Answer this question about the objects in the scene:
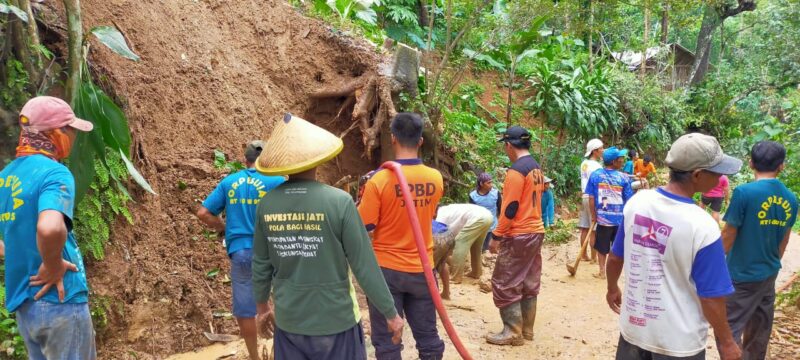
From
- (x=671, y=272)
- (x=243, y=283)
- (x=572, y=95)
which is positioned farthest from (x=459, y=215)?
(x=572, y=95)

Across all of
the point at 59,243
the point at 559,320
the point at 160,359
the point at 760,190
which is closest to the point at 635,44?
the point at 559,320

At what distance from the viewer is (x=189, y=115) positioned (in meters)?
7.05

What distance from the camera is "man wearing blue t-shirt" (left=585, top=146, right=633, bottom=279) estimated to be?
7363 millimetres

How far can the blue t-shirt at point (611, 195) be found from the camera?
7.36 meters

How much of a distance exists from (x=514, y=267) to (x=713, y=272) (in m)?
2.63

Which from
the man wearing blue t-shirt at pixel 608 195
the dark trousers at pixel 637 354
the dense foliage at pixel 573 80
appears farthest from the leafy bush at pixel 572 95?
the dark trousers at pixel 637 354

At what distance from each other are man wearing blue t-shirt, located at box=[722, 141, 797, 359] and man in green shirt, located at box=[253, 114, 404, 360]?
2617 mm

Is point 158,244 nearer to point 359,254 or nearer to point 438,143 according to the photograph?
point 359,254

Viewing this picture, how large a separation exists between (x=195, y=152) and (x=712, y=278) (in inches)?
228

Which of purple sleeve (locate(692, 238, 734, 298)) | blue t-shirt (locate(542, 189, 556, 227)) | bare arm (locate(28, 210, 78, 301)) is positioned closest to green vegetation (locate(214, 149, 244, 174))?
bare arm (locate(28, 210, 78, 301))

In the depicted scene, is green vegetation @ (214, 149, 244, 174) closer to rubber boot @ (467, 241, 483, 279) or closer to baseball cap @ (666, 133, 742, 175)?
rubber boot @ (467, 241, 483, 279)

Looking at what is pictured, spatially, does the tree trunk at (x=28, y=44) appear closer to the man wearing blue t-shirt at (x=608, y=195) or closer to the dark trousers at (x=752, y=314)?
the dark trousers at (x=752, y=314)

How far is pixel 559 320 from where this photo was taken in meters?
6.38

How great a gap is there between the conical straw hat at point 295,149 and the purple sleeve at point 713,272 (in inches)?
73.2
